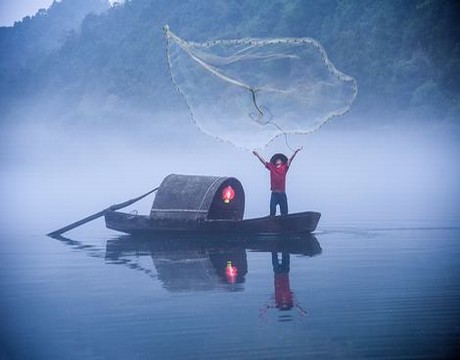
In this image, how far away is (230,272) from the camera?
53.7 ft

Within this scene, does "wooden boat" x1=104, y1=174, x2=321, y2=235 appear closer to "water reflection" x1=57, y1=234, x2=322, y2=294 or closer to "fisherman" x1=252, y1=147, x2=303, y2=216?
"water reflection" x1=57, y1=234, x2=322, y2=294

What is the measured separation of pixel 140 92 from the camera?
114m

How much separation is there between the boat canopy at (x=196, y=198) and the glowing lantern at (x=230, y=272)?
4798 mm

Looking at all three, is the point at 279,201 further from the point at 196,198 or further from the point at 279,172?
the point at 196,198

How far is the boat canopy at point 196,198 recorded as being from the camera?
22.4 m

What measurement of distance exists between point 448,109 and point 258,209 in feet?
155

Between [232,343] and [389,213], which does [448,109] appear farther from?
[232,343]

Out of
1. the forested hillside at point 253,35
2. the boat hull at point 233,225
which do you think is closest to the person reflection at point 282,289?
the boat hull at point 233,225

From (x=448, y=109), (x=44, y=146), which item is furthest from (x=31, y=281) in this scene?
(x=44, y=146)

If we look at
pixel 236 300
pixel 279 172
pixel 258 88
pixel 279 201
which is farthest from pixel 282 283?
pixel 279 201

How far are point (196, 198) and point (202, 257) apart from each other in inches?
145

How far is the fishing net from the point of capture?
17.3 meters

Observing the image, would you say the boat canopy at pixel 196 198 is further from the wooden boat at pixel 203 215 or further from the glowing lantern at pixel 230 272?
the glowing lantern at pixel 230 272

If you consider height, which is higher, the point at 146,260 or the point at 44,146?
the point at 44,146
